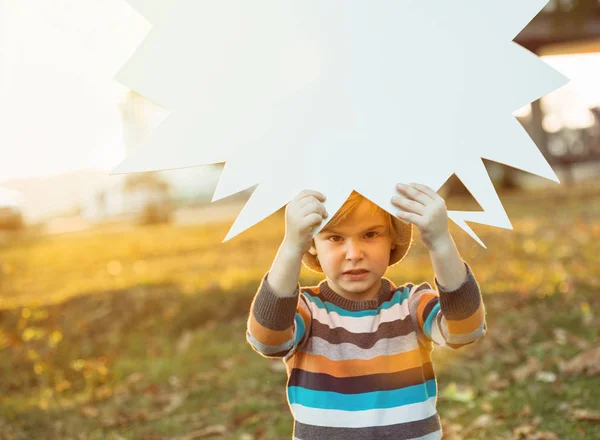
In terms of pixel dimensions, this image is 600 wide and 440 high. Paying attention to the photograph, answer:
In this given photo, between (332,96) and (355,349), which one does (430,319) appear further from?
(332,96)

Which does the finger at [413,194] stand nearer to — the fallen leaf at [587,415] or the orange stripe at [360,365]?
the orange stripe at [360,365]

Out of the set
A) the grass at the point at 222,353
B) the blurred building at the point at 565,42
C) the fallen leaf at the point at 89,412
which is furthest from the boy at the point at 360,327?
the blurred building at the point at 565,42

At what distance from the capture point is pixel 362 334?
1.82 metres

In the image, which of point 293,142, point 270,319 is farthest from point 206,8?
point 270,319

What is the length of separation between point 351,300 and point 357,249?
0.17 metres

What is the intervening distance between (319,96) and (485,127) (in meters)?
0.40

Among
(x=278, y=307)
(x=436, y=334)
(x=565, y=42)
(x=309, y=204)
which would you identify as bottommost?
(x=436, y=334)

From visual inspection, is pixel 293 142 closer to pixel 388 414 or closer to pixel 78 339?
pixel 388 414

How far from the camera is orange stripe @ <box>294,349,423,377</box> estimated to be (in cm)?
178

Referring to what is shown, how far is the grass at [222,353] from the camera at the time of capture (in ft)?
10.8

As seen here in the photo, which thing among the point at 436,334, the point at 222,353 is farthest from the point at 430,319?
the point at 222,353

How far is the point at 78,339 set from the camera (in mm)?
4750

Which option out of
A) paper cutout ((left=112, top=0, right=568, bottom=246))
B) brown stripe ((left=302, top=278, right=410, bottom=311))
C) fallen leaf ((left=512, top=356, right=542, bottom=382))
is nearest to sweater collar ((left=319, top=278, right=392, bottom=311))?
brown stripe ((left=302, top=278, right=410, bottom=311))

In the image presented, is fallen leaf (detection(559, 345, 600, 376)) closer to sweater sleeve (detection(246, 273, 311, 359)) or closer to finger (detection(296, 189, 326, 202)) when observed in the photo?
sweater sleeve (detection(246, 273, 311, 359))
